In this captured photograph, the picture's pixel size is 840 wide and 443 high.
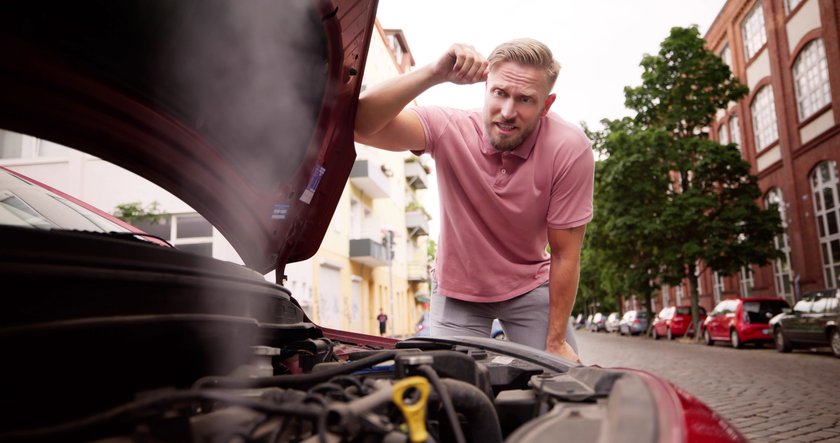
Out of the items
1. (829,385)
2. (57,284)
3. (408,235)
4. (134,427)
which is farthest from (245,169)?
(408,235)

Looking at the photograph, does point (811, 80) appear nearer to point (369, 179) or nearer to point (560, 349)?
point (369, 179)

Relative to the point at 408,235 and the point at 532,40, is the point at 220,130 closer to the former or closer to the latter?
the point at 532,40

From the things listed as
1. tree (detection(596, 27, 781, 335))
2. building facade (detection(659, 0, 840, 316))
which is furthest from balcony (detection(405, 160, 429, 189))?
building facade (detection(659, 0, 840, 316))

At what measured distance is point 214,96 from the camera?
1720mm

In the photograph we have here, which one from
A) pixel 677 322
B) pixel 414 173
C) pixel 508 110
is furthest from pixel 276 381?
pixel 414 173

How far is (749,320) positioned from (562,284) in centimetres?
1303

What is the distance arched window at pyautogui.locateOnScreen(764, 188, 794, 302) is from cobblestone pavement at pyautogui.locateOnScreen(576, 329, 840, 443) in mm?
8225

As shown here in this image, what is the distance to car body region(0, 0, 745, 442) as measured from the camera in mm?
962

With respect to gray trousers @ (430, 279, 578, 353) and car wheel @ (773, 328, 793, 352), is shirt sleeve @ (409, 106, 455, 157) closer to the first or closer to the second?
gray trousers @ (430, 279, 578, 353)

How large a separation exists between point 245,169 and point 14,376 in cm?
107

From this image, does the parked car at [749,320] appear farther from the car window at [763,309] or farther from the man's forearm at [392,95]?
the man's forearm at [392,95]

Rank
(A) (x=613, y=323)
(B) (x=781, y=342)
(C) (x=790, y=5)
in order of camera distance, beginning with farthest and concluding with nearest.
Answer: (A) (x=613, y=323) → (C) (x=790, y=5) → (B) (x=781, y=342)

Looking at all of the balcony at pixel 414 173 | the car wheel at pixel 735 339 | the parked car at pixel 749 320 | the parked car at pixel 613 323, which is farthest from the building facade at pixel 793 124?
the balcony at pixel 414 173

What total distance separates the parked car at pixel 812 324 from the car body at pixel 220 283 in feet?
34.5
